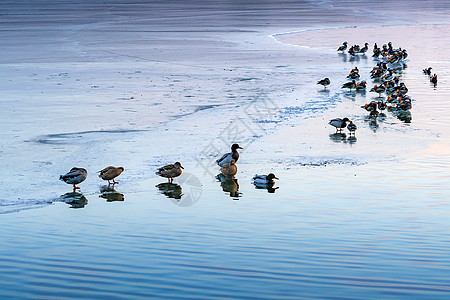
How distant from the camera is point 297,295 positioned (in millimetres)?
8734

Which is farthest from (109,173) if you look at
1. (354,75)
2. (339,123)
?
(354,75)

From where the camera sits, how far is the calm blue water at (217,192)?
30.6 ft

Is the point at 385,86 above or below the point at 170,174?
above

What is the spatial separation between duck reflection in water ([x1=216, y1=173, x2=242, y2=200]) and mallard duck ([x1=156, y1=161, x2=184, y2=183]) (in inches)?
37.5

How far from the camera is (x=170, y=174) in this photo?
14492mm

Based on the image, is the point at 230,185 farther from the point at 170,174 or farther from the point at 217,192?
the point at 170,174

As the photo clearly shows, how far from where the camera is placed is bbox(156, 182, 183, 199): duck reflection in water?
45.0 ft

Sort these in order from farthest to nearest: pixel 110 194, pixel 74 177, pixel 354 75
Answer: pixel 354 75 < pixel 74 177 < pixel 110 194

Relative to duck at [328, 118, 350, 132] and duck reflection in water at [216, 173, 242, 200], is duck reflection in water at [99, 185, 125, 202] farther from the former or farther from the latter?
duck at [328, 118, 350, 132]

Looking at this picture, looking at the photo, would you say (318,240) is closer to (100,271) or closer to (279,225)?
(279,225)

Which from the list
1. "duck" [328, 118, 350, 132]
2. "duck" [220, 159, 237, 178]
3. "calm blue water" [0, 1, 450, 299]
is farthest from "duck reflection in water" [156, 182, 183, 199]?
"duck" [328, 118, 350, 132]

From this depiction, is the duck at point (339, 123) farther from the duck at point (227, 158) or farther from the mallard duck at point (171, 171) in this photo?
the mallard duck at point (171, 171)

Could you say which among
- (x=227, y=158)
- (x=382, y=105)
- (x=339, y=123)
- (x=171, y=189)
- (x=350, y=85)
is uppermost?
(x=350, y=85)

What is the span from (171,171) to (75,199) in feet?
7.13
